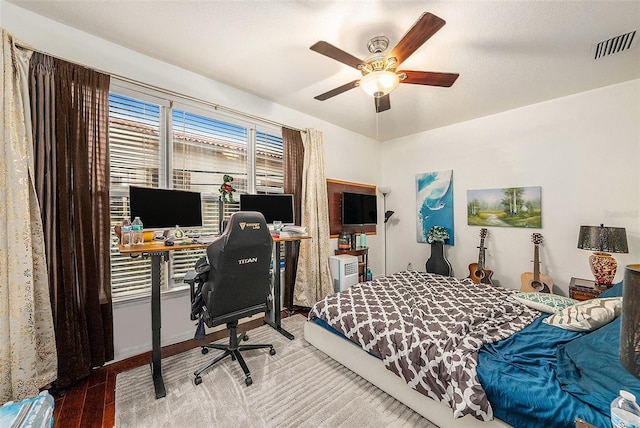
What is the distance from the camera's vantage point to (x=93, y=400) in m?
1.76

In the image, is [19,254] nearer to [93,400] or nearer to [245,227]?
[93,400]

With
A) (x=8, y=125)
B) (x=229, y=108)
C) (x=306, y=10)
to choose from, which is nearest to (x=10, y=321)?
(x=8, y=125)

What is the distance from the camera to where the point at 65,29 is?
197cm

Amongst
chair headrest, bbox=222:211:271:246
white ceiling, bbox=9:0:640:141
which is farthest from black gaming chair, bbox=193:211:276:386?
white ceiling, bbox=9:0:640:141

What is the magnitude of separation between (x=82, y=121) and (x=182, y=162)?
80 cm

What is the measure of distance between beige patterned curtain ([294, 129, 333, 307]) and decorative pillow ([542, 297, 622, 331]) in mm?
2446

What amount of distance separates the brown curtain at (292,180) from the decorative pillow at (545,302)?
2.49 metres

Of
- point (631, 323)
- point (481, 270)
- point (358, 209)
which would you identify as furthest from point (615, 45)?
point (358, 209)

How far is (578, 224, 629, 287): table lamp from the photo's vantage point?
2465mm

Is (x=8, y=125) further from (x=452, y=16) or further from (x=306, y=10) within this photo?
(x=452, y=16)

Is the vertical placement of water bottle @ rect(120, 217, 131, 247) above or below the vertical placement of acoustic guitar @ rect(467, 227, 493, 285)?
above

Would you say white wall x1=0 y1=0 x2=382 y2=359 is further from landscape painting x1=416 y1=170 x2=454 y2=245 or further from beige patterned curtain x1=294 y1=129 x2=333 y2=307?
landscape painting x1=416 y1=170 x2=454 y2=245

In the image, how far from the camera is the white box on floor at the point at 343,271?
12.0 ft

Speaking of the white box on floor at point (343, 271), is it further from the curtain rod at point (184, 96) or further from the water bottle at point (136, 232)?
the water bottle at point (136, 232)
